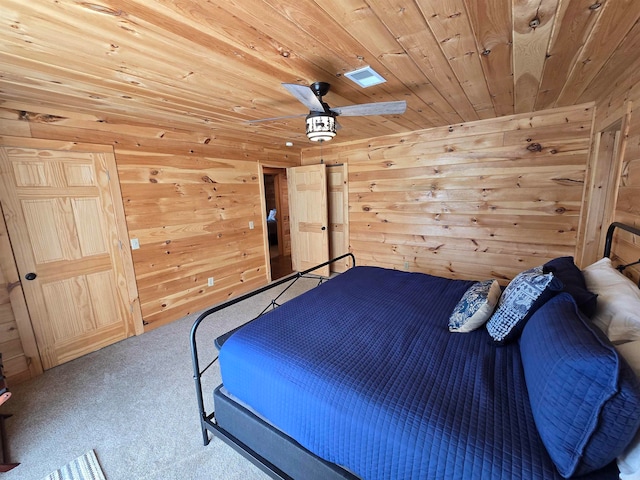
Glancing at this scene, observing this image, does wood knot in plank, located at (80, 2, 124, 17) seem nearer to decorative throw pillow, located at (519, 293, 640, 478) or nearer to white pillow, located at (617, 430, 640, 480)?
decorative throw pillow, located at (519, 293, 640, 478)

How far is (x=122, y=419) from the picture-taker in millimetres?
2039

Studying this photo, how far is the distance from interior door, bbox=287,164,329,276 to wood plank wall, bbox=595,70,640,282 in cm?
333

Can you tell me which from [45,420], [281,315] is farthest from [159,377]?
[281,315]

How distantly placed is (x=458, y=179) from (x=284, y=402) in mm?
3479

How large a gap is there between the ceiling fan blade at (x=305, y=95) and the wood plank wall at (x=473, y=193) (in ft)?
8.30

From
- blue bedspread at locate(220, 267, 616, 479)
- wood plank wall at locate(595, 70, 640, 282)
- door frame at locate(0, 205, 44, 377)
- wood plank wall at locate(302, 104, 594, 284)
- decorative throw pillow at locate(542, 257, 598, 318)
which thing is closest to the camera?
blue bedspread at locate(220, 267, 616, 479)

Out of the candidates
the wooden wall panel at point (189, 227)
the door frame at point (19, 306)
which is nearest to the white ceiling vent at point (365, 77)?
the wooden wall panel at point (189, 227)

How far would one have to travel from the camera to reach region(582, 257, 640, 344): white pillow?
119cm

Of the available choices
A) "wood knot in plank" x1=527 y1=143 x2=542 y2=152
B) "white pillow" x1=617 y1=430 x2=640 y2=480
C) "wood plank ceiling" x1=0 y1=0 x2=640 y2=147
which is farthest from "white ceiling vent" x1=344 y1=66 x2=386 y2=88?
"wood knot in plank" x1=527 y1=143 x2=542 y2=152

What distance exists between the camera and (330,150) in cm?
479

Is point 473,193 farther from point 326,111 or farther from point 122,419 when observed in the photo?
point 122,419

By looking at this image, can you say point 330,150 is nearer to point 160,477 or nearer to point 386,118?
point 386,118

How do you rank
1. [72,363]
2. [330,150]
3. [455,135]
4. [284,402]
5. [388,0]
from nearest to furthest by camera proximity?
[388,0], [284,402], [72,363], [455,135], [330,150]

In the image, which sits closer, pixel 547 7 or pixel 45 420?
pixel 547 7
